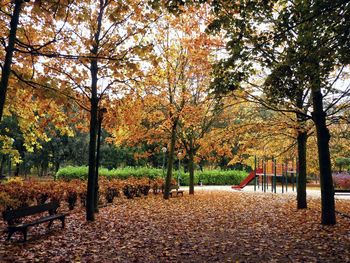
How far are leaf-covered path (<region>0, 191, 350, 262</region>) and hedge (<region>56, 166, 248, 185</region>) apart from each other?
16.0 m

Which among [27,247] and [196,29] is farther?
[196,29]

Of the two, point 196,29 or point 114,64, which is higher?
point 196,29

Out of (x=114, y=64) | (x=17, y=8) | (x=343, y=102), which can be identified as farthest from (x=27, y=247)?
(x=343, y=102)

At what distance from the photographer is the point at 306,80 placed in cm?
852

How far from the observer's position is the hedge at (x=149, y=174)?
27.4m

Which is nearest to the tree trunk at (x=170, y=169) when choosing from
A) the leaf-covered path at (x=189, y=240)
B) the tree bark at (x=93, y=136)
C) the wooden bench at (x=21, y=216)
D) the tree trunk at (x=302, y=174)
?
the leaf-covered path at (x=189, y=240)

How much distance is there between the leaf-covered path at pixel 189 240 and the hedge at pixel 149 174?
632 inches

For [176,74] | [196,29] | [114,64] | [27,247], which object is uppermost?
[196,29]

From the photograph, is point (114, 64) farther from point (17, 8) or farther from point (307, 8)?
point (307, 8)

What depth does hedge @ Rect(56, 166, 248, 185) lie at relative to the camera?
27439 mm

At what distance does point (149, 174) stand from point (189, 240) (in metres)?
21.0

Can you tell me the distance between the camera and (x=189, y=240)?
7898 mm

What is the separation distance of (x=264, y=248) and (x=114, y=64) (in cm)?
504

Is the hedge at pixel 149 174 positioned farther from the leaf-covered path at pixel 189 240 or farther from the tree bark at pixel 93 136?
the tree bark at pixel 93 136
